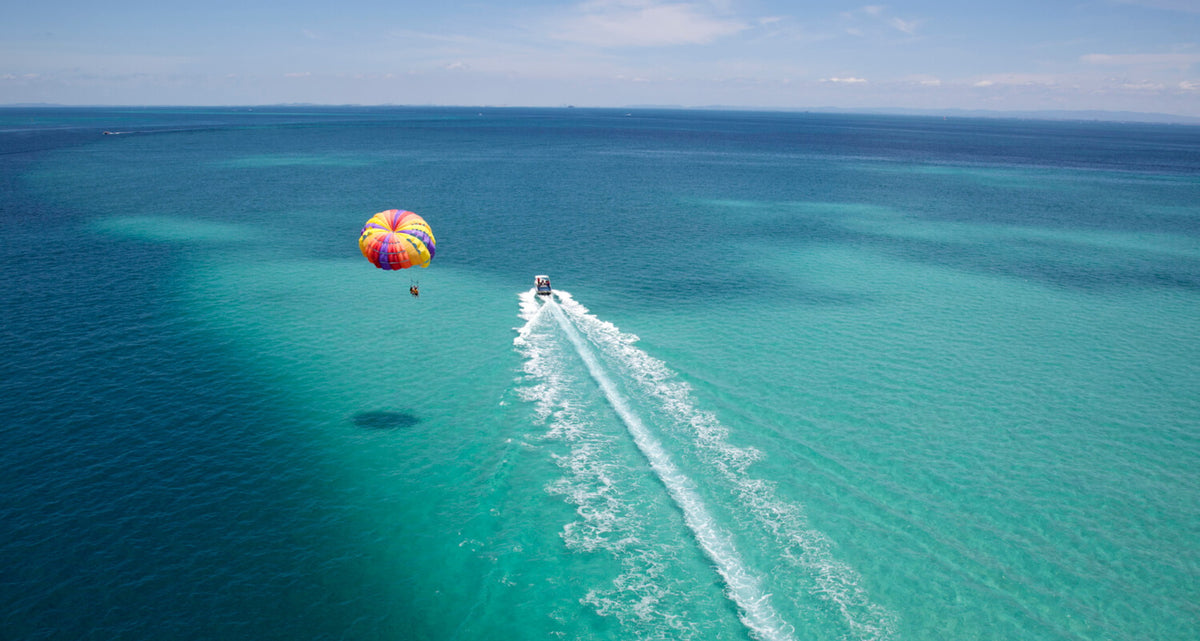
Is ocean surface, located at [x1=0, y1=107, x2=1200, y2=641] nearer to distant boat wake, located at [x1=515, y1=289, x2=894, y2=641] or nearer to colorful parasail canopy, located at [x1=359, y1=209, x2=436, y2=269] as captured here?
distant boat wake, located at [x1=515, y1=289, x2=894, y2=641]

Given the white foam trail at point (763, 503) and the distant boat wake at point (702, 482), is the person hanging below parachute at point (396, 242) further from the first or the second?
the white foam trail at point (763, 503)

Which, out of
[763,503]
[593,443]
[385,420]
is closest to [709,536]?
[763,503]

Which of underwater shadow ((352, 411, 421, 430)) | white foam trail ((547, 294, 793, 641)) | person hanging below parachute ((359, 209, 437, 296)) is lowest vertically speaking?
white foam trail ((547, 294, 793, 641))

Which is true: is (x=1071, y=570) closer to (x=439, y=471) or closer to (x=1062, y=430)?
(x=1062, y=430)

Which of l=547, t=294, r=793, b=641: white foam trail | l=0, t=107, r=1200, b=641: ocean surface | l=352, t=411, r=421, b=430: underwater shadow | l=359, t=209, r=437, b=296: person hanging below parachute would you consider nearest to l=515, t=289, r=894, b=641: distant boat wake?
l=547, t=294, r=793, b=641: white foam trail

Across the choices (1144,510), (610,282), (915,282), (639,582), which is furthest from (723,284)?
(639,582)
